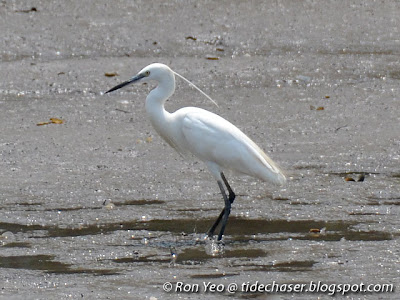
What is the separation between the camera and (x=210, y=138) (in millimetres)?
6668

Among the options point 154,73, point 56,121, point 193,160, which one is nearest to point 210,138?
point 154,73

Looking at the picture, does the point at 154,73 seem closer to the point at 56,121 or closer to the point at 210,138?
the point at 210,138

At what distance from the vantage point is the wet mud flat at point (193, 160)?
18.5ft

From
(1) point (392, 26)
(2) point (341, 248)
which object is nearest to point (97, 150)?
(2) point (341, 248)

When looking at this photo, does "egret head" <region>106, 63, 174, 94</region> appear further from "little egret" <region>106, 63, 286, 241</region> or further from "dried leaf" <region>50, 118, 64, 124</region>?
"dried leaf" <region>50, 118, 64, 124</region>

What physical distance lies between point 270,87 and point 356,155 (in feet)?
8.16

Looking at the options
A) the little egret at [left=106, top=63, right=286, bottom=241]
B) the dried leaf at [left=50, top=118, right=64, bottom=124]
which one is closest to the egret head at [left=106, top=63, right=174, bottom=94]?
the little egret at [left=106, top=63, right=286, bottom=241]

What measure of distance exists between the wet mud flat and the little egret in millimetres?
387

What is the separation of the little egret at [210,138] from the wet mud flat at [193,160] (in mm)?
387

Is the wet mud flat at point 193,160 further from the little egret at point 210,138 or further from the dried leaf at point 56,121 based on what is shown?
the little egret at point 210,138

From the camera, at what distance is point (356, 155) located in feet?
27.8

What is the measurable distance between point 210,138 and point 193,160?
93 centimetres

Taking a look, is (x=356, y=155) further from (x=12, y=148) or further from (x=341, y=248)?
(x=12, y=148)

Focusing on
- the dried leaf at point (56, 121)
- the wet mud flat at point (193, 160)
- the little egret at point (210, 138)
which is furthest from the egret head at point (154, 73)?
the dried leaf at point (56, 121)
